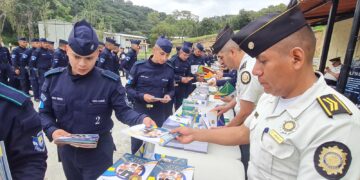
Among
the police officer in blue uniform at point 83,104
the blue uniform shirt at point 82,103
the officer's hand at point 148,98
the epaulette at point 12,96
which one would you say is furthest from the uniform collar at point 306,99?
the officer's hand at point 148,98

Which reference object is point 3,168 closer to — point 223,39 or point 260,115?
point 260,115

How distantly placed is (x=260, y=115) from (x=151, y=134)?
68 centimetres

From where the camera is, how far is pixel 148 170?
137 cm

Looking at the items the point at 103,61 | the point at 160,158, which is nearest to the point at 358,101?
the point at 160,158

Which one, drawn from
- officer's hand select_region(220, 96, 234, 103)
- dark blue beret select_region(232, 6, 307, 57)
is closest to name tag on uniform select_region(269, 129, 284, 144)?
dark blue beret select_region(232, 6, 307, 57)

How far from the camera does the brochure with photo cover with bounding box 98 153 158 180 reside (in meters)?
1.31

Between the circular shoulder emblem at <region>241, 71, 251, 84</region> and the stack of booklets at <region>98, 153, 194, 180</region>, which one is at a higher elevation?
the circular shoulder emblem at <region>241, 71, 251, 84</region>

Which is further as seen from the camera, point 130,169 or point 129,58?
point 129,58

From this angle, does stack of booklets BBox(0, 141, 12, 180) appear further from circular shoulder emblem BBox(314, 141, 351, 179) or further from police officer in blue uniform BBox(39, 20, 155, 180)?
circular shoulder emblem BBox(314, 141, 351, 179)

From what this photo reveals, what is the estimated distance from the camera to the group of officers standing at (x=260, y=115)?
989 mm

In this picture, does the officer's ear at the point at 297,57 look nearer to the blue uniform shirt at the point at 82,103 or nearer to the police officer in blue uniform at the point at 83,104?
the police officer in blue uniform at the point at 83,104

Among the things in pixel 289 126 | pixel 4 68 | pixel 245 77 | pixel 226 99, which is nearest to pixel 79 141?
pixel 289 126

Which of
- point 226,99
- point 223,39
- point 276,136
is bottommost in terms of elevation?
point 226,99

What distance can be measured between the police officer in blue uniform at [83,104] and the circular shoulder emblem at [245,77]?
3.08ft
